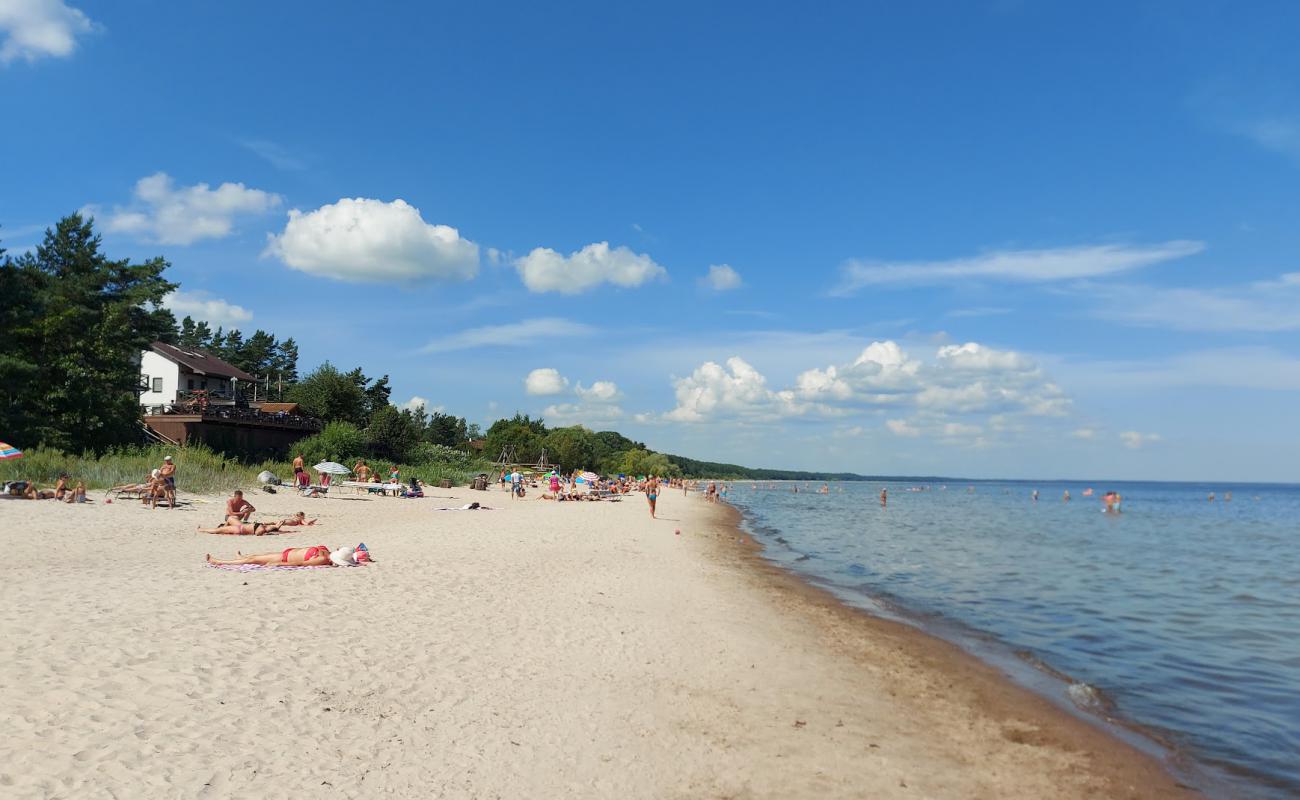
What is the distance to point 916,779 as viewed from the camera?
6.18 m

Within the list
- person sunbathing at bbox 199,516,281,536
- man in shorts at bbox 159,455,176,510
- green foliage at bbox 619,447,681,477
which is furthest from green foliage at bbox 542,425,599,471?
person sunbathing at bbox 199,516,281,536

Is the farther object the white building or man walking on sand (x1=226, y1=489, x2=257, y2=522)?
the white building

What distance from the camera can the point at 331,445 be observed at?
42.8m

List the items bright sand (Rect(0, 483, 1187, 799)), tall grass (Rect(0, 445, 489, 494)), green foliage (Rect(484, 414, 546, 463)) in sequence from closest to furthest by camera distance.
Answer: bright sand (Rect(0, 483, 1187, 799)) < tall grass (Rect(0, 445, 489, 494)) < green foliage (Rect(484, 414, 546, 463))

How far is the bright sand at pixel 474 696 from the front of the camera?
5.07m

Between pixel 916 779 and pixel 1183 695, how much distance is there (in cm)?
576

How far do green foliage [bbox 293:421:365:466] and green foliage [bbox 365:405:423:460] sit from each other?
718 centimetres

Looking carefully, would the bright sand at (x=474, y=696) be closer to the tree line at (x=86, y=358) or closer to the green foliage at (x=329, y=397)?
the tree line at (x=86, y=358)

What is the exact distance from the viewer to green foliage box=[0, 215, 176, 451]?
29.3 meters

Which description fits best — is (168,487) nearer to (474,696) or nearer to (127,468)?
(127,468)

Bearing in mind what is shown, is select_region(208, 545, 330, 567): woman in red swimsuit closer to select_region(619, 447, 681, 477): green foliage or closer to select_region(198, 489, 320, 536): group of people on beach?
select_region(198, 489, 320, 536): group of people on beach

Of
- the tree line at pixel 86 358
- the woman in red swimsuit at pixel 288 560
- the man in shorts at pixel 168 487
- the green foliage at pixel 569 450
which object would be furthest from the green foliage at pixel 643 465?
the woman in red swimsuit at pixel 288 560

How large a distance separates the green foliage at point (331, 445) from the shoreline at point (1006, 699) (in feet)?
107

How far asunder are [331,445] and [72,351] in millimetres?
13026
